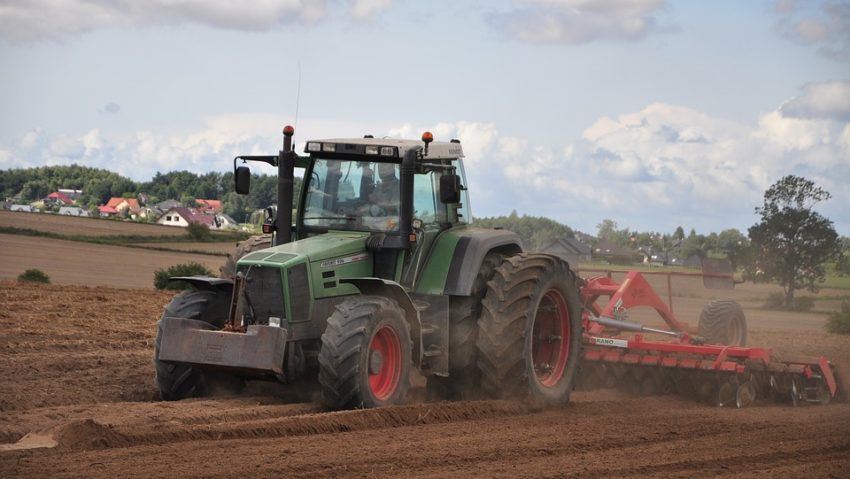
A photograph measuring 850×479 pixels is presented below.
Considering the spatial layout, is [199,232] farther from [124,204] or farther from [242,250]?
[242,250]

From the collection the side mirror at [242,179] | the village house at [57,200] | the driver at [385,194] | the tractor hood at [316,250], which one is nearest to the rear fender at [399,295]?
the tractor hood at [316,250]

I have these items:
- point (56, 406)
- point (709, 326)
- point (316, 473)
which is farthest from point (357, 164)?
point (709, 326)

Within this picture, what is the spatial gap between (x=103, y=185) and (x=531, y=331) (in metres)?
74.1

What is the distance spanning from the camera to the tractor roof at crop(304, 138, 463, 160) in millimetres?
10898

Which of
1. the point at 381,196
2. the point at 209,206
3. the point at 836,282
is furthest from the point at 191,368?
the point at 209,206

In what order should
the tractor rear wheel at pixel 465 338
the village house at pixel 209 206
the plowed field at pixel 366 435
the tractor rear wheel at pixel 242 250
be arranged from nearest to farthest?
the plowed field at pixel 366 435 < the tractor rear wheel at pixel 465 338 < the tractor rear wheel at pixel 242 250 < the village house at pixel 209 206

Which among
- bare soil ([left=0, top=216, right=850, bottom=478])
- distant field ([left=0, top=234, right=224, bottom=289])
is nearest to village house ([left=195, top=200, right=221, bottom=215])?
distant field ([left=0, top=234, right=224, bottom=289])

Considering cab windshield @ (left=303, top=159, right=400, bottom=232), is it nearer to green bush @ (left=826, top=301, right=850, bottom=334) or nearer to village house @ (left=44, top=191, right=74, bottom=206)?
green bush @ (left=826, top=301, right=850, bottom=334)

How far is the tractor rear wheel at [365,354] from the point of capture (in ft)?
31.0

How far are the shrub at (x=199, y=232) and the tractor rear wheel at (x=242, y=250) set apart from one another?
3755cm

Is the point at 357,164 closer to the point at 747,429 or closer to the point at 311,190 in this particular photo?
the point at 311,190

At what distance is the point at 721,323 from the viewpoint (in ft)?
49.2

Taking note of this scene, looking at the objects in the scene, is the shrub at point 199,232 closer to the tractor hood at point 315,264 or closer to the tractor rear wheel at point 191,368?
the tractor hood at point 315,264

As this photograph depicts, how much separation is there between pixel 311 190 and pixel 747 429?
4.94m
